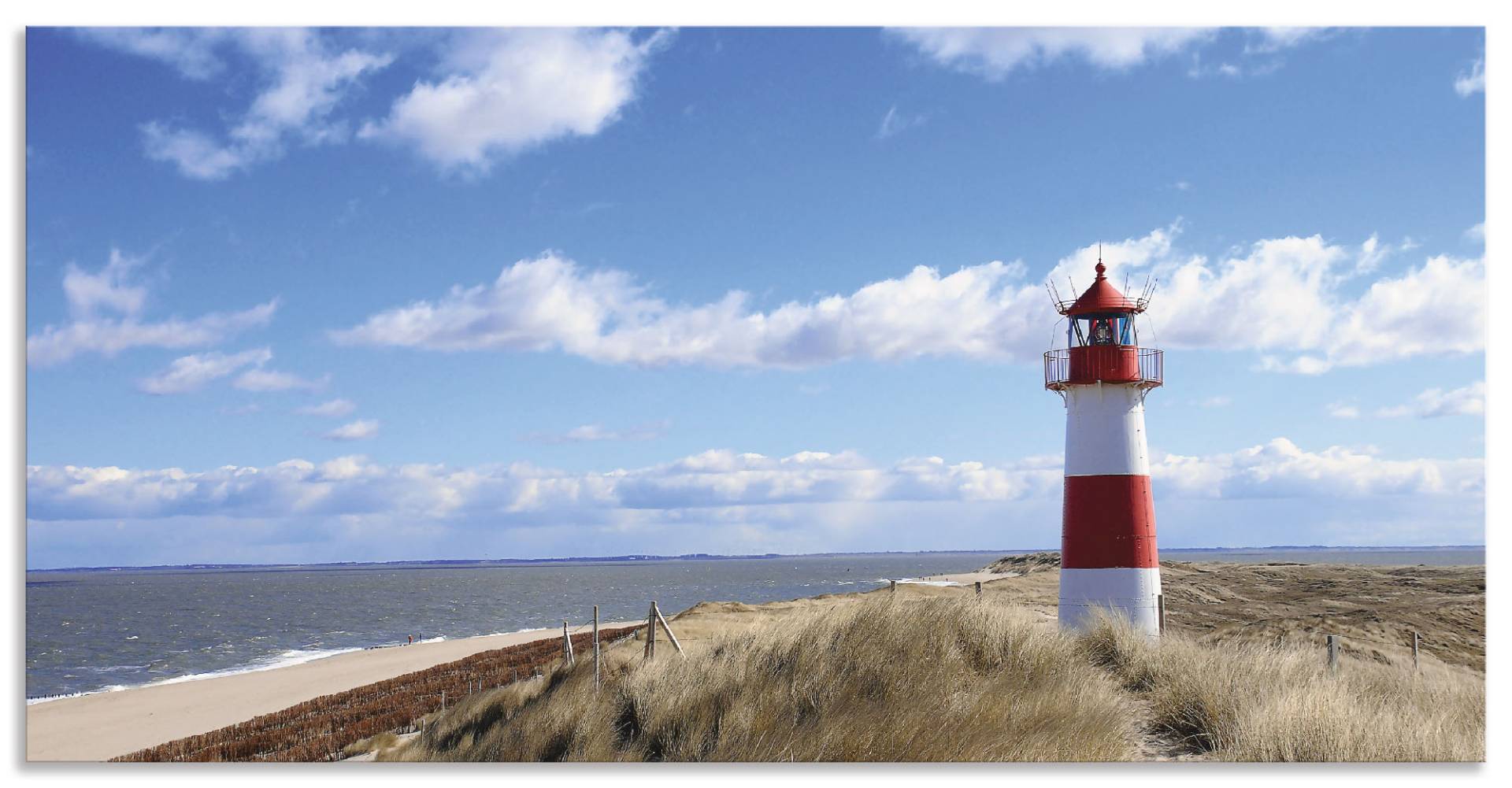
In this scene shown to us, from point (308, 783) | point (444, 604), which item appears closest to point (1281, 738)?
point (308, 783)

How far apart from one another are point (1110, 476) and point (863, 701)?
4.07 meters

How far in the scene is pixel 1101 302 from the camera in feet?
32.8

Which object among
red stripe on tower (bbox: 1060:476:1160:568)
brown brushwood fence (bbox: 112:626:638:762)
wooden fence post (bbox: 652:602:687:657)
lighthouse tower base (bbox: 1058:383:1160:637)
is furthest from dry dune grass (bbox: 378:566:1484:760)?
brown brushwood fence (bbox: 112:626:638:762)

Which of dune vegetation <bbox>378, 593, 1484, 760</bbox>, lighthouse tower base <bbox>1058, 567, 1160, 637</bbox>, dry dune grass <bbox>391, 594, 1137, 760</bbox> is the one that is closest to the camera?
dune vegetation <bbox>378, 593, 1484, 760</bbox>

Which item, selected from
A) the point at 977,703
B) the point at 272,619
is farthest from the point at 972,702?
the point at 272,619

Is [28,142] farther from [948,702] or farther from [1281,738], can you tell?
[1281,738]

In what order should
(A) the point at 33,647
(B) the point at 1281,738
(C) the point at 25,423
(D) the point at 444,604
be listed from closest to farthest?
(B) the point at 1281,738
(C) the point at 25,423
(A) the point at 33,647
(D) the point at 444,604

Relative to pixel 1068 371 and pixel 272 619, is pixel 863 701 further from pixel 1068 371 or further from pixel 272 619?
pixel 272 619

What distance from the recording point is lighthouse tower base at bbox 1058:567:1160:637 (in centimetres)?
960

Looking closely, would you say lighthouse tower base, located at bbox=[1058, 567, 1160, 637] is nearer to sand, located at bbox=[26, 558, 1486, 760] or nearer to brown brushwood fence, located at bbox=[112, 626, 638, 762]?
sand, located at bbox=[26, 558, 1486, 760]

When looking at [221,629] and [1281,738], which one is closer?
[1281,738]

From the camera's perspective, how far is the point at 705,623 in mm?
20359

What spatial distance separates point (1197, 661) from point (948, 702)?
2.06 metres

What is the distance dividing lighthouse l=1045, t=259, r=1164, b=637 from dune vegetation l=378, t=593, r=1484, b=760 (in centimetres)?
93
